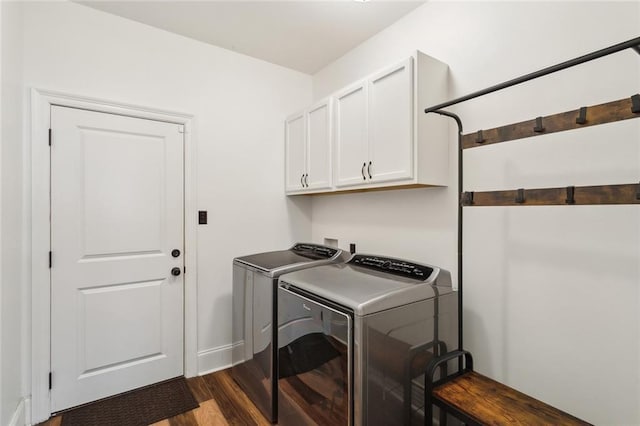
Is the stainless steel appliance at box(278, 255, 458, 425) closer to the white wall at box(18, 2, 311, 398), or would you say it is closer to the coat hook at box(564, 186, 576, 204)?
the coat hook at box(564, 186, 576, 204)

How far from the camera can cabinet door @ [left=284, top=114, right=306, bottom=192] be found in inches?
110

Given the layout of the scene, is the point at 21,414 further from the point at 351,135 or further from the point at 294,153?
the point at 351,135

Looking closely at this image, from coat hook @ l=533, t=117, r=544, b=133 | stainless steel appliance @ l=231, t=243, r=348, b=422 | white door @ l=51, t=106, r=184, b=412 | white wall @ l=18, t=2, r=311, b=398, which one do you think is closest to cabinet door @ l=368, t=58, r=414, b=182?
coat hook @ l=533, t=117, r=544, b=133

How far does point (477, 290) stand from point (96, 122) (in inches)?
108

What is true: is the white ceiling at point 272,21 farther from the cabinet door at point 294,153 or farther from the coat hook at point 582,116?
the coat hook at point 582,116

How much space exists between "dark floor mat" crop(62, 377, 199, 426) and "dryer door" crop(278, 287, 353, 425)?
2.64 feet

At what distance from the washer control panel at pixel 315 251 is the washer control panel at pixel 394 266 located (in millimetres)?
251

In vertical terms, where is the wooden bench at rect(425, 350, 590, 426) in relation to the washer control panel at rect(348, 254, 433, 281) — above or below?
below

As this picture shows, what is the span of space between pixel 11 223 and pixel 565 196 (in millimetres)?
2679

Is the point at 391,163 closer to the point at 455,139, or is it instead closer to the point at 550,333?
the point at 455,139

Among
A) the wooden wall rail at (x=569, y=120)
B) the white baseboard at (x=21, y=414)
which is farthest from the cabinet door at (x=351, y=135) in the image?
the white baseboard at (x=21, y=414)

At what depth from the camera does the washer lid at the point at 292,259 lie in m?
2.11

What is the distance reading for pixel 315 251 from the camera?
2.61m

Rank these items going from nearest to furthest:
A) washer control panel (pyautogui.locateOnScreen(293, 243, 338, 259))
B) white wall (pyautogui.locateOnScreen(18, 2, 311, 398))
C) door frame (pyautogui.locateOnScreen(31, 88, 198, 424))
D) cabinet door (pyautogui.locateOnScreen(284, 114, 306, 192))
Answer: door frame (pyautogui.locateOnScreen(31, 88, 198, 424)) < white wall (pyautogui.locateOnScreen(18, 2, 311, 398)) < washer control panel (pyautogui.locateOnScreen(293, 243, 338, 259)) < cabinet door (pyautogui.locateOnScreen(284, 114, 306, 192))
